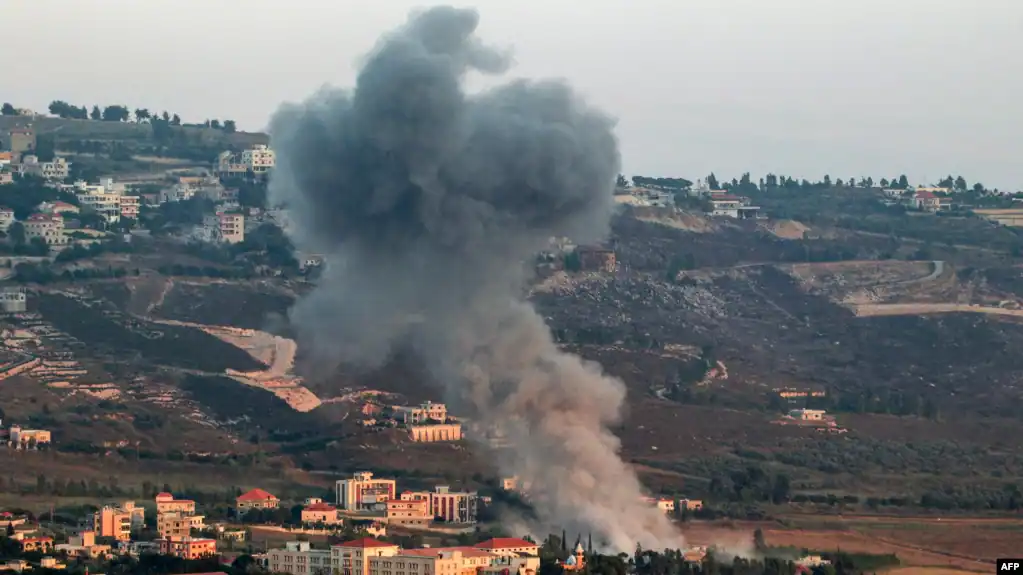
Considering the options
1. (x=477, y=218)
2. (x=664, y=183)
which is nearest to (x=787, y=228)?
(x=664, y=183)

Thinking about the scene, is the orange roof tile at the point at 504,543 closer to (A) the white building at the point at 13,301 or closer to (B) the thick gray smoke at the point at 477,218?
(B) the thick gray smoke at the point at 477,218

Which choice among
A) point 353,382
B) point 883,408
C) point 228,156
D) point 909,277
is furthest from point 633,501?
point 228,156

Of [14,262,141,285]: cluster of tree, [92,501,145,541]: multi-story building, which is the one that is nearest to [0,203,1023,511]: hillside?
[14,262,141,285]: cluster of tree

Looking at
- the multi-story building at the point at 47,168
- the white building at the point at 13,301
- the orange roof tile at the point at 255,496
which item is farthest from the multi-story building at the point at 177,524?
the multi-story building at the point at 47,168

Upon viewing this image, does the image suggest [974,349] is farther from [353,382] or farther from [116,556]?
[116,556]

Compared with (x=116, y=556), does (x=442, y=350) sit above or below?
above

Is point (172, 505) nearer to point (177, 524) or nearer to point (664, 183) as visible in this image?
point (177, 524)
